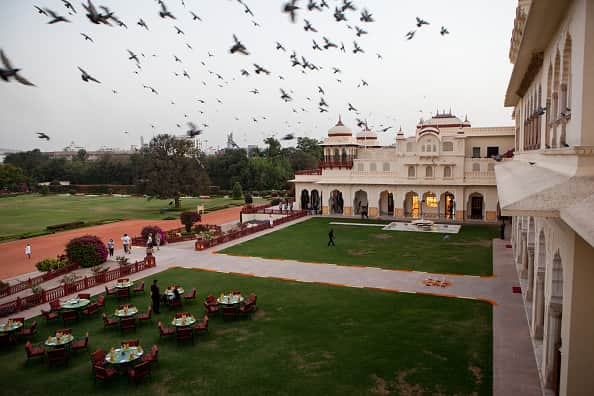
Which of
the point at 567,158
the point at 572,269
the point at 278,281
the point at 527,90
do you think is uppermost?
the point at 527,90

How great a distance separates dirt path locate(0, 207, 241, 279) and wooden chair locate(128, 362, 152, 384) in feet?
52.0

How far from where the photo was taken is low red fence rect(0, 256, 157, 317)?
1603 cm

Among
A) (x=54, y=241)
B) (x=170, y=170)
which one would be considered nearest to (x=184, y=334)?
(x=54, y=241)

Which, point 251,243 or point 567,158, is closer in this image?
point 567,158

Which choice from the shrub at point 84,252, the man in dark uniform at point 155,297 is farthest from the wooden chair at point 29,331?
the shrub at point 84,252

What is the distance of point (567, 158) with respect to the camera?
6.58m

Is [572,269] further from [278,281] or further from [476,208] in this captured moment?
[476,208]

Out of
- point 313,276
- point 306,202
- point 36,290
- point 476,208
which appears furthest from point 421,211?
point 36,290

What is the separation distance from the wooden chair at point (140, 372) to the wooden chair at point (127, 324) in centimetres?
335

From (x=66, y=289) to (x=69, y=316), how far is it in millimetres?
3350

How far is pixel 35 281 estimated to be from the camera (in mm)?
20203

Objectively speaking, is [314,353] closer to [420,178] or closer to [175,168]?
[420,178]

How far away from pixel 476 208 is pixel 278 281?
2586cm

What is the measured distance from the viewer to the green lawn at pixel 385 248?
71.1ft
